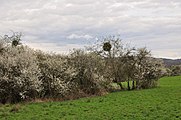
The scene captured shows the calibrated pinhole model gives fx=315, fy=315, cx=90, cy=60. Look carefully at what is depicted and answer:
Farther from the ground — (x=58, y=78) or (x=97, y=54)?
(x=97, y=54)

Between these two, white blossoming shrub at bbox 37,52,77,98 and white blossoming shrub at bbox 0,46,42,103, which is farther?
white blossoming shrub at bbox 37,52,77,98

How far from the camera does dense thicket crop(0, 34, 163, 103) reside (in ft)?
101

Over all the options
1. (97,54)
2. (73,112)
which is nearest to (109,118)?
(73,112)

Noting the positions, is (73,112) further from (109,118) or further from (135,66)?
(135,66)

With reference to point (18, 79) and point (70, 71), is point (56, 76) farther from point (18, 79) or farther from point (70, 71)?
point (18, 79)

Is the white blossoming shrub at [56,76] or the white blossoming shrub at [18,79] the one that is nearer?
the white blossoming shrub at [18,79]

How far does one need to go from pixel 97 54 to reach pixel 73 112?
2030 cm

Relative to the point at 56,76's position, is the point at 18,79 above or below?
below

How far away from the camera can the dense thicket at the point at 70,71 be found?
101ft

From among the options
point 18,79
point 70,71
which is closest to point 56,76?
point 70,71

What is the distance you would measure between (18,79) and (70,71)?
22.3 ft

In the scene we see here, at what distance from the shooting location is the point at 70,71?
3506 cm

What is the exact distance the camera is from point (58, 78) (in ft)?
110

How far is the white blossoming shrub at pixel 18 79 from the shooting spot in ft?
99.4
